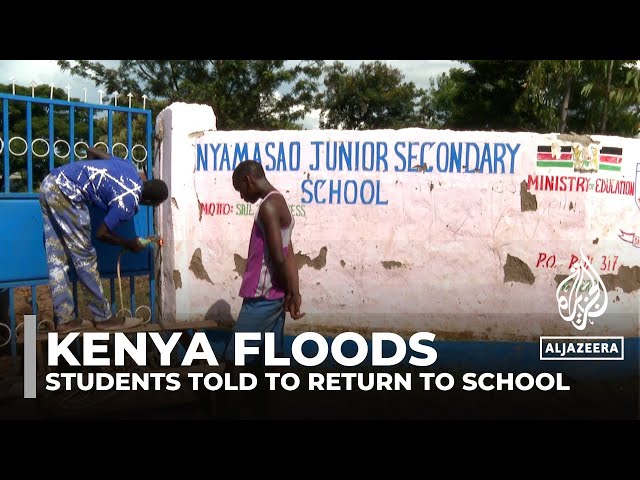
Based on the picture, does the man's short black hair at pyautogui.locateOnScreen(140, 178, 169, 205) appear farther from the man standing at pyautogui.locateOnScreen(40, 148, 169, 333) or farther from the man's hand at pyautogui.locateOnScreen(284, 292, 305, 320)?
the man's hand at pyautogui.locateOnScreen(284, 292, 305, 320)

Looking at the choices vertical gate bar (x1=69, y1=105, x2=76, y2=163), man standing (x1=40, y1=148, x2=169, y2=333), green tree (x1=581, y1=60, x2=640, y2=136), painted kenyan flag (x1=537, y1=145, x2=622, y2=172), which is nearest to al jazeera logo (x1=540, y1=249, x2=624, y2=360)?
painted kenyan flag (x1=537, y1=145, x2=622, y2=172)

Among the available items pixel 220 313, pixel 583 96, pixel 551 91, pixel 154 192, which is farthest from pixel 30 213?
pixel 583 96

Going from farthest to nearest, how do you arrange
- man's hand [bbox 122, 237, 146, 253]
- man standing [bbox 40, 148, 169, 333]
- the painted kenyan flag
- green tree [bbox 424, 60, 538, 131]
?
green tree [bbox 424, 60, 538, 131] → the painted kenyan flag → man's hand [bbox 122, 237, 146, 253] → man standing [bbox 40, 148, 169, 333]

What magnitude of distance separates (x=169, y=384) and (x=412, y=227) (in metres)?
1.78

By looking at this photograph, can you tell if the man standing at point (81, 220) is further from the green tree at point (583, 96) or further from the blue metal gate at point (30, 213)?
the green tree at point (583, 96)

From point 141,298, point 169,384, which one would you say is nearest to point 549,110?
point 141,298

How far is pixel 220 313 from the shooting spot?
4578mm

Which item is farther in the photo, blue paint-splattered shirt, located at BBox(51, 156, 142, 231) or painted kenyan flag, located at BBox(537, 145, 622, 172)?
painted kenyan flag, located at BBox(537, 145, 622, 172)

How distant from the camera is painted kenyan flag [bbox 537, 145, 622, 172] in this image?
4.43m

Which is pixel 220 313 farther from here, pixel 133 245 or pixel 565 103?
pixel 565 103

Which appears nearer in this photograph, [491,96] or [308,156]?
[308,156]

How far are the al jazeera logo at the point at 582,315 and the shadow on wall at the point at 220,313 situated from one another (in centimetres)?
198

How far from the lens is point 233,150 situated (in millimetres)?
4473

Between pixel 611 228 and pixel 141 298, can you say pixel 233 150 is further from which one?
pixel 141 298
